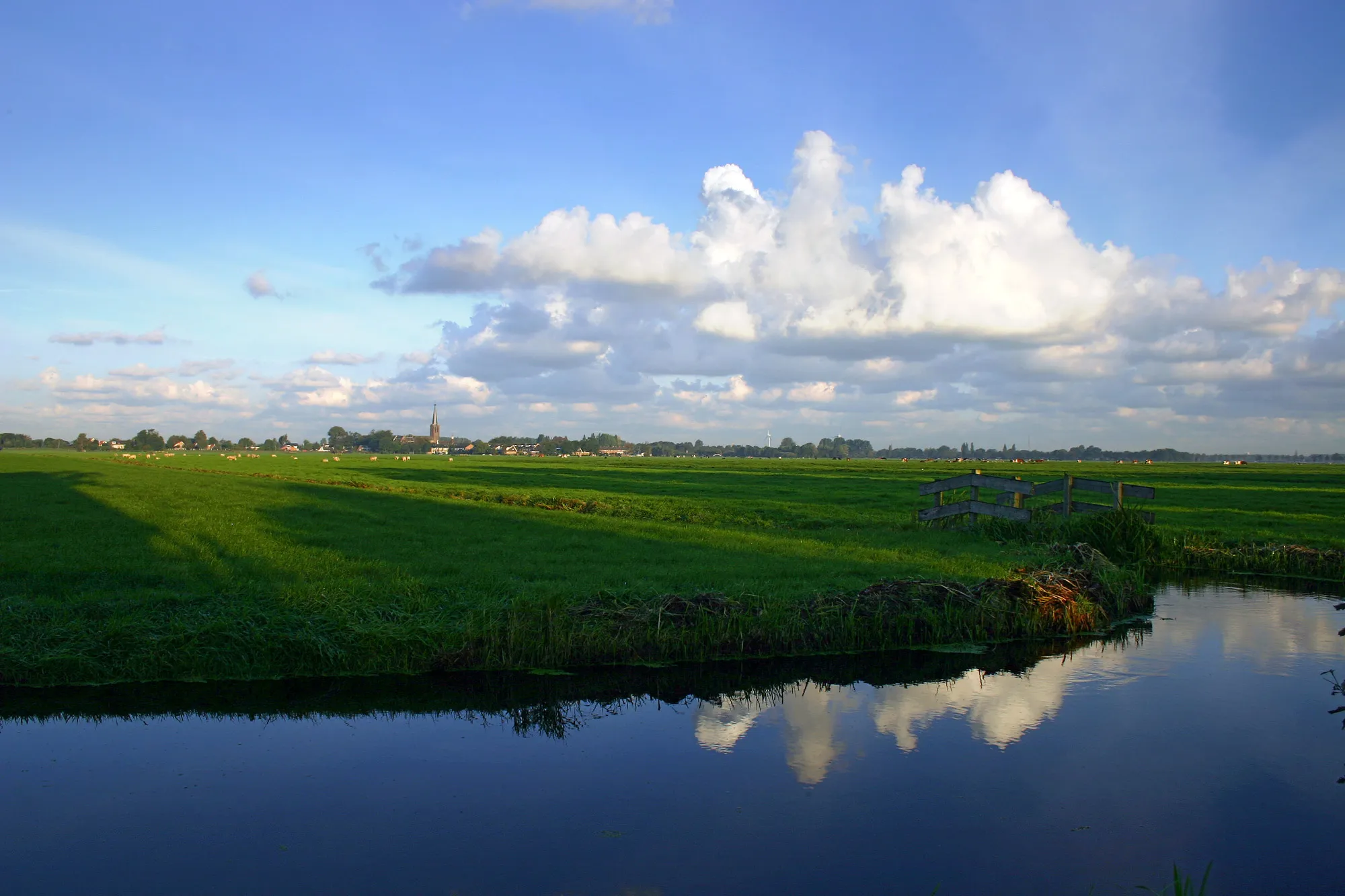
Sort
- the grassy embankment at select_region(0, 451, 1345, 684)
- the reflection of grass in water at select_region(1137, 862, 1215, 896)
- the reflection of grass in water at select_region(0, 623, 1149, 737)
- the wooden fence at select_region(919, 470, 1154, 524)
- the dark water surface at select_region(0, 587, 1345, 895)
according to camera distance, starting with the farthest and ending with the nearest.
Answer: the wooden fence at select_region(919, 470, 1154, 524) < the grassy embankment at select_region(0, 451, 1345, 684) < the reflection of grass in water at select_region(0, 623, 1149, 737) < the dark water surface at select_region(0, 587, 1345, 895) < the reflection of grass in water at select_region(1137, 862, 1215, 896)

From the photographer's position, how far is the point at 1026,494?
25.0 metres

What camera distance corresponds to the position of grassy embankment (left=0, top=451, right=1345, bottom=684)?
1225cm

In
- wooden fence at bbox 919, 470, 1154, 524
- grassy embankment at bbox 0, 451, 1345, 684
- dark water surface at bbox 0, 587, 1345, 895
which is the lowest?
dark water surface at bbox 0, 587, 1345, 895

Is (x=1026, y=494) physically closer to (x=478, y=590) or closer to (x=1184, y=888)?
(x=478, y=590)

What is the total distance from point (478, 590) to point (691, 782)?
742 centimetres

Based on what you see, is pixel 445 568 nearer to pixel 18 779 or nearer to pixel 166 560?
pixel 166 560

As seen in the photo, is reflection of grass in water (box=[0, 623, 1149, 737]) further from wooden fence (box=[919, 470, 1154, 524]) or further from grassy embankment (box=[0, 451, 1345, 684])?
wooden fence (box=[919, 470, 1154, 524])

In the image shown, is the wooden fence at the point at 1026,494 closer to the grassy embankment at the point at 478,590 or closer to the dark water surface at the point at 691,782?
the grassy embankment at the point at 478,590

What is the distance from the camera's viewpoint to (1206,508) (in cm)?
3831

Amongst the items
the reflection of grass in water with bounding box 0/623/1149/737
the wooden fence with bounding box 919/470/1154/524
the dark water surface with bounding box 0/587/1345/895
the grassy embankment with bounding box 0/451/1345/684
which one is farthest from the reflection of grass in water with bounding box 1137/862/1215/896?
the wooden fence with bounding box 919/470/1154/524

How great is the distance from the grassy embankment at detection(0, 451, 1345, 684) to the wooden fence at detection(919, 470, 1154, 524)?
3.21 ft

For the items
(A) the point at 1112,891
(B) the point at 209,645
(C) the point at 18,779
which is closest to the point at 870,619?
(A) the point at 1112,891

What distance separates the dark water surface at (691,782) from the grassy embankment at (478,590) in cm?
63

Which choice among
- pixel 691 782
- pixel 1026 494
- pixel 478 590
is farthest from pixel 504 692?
pixel 1026 494
